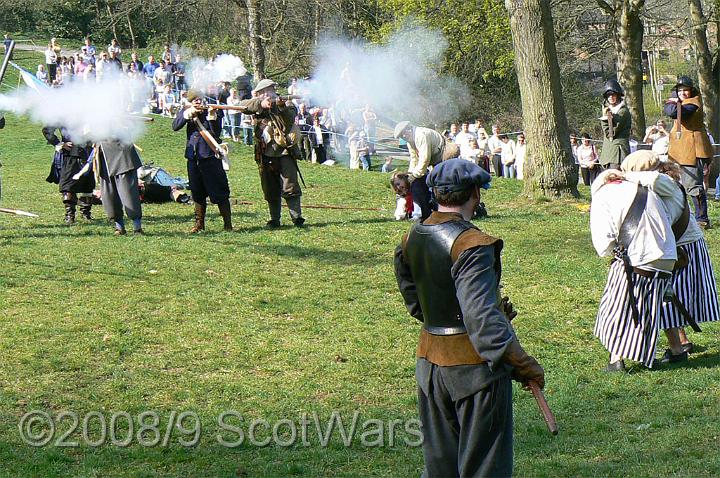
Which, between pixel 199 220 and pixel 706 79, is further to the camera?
pixel 706 79

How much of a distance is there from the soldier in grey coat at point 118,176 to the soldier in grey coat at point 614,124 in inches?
265

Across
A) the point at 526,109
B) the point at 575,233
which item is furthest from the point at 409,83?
the point at 575,233

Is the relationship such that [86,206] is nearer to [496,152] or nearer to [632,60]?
[632,60]

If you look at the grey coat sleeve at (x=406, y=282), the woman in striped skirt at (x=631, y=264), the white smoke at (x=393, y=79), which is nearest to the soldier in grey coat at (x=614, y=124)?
the woman in striped skirt at (x=631, y=264)

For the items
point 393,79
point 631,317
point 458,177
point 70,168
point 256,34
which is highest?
point 256,34

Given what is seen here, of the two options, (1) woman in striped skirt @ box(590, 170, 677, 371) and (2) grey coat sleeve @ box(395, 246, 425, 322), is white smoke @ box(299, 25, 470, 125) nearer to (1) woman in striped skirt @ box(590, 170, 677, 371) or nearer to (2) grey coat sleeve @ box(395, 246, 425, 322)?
(1) woman in striped skirt @ box(590, 170, 677, 371)

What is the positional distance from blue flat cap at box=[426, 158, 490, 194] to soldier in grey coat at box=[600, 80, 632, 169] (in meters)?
10.1

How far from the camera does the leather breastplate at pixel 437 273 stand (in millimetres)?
4895

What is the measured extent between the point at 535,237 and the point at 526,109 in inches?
Result: 158

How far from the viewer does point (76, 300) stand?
35.4 ft

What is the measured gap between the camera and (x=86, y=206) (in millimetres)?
15922

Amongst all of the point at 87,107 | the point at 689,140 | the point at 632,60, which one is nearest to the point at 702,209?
the point at 689,140

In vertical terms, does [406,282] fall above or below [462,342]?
above

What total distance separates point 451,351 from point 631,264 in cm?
354
